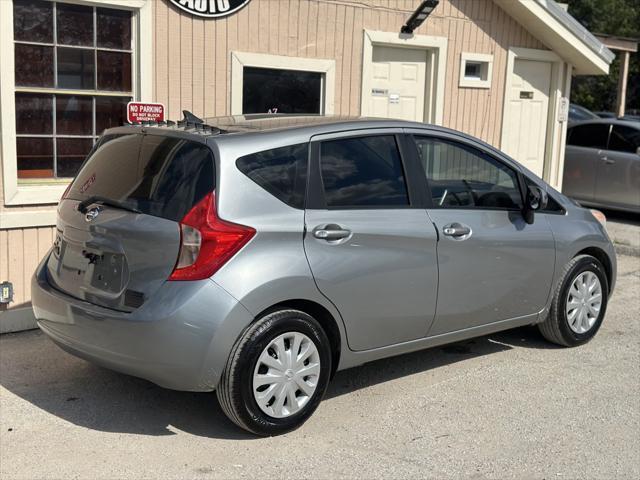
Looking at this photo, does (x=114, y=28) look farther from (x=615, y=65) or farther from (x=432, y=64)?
(x=615, y=65)

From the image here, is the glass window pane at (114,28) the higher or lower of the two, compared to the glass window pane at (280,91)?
higher

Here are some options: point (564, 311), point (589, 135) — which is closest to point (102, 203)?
point (564, 311)

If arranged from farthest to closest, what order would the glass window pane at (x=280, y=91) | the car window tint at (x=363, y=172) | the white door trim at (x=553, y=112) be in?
the white door trim at (x=553, y=112)
the glass window pane at (x=280, y=91)
the car window tint at (x=363, y=172)

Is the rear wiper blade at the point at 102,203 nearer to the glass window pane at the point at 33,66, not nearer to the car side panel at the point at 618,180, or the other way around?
the glass window pane at the point at 33,66

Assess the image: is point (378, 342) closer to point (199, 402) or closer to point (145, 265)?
point (199, 402)

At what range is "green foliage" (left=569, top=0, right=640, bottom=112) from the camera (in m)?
36.3

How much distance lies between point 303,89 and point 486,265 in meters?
3.43

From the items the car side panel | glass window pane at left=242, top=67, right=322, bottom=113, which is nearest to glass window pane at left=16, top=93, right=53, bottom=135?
glass window pane at left=242, top=67, right=322, bottom=113

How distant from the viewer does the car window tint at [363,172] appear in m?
4.54

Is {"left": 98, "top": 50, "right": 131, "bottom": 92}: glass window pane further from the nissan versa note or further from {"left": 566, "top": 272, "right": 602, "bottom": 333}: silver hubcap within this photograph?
{"left": 566, "top": 272, "right": 602, "bottom": 333}: silver hubcap

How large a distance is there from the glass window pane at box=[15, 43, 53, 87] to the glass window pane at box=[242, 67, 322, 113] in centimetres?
183

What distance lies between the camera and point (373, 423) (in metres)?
4.56

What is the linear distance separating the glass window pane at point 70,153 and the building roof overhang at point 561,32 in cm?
501

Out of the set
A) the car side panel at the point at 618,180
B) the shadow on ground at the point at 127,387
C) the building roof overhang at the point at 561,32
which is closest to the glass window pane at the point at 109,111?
the shadow on ground at the point at 127,387
